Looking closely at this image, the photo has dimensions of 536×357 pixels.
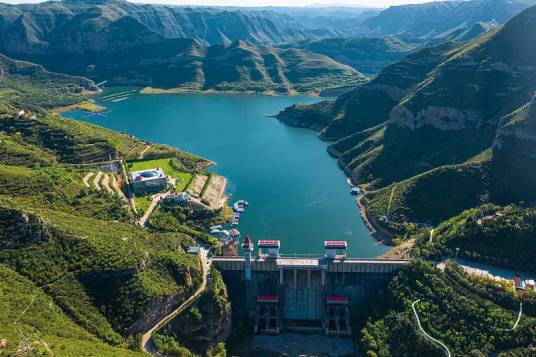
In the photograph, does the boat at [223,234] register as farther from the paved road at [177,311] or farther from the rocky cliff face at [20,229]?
the rocky cliff face at [20,229]

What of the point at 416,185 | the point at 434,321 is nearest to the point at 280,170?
the point at 416,185

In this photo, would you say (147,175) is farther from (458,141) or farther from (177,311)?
(458,141)

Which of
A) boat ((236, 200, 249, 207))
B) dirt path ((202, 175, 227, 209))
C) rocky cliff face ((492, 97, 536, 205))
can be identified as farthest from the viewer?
boat ((236, 200, 249, 207))

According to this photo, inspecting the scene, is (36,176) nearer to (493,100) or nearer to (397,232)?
(397,232)

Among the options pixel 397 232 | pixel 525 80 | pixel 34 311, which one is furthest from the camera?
pixel 525 80

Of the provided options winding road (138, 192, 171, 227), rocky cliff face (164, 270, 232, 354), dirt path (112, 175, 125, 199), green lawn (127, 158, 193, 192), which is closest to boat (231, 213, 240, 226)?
winding road (138, 192, 171, 227)

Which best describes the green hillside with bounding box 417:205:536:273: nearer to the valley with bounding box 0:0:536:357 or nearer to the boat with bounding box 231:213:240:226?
the valley with bounding box 0:0:536:357

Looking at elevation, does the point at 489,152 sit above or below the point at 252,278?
above
